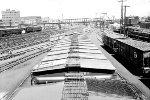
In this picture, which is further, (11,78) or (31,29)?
(31,29)

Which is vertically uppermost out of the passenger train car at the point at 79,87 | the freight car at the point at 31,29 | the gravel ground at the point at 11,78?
the freight car at the point at 31,29

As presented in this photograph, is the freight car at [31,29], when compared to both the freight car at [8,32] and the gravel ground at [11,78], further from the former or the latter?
the gravel ground at [11,78]

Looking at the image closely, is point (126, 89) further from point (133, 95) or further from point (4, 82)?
point (4, 82)

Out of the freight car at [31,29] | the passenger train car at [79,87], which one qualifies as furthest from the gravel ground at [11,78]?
the freight car at [31,29]

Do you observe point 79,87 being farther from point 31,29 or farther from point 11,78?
point 31,29

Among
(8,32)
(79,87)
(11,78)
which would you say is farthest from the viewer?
(8,32)

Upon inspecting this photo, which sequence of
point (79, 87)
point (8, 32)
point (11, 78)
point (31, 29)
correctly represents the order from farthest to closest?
point (31, 29) < point (8, 32) < point (11, 78) < point (79, 87)

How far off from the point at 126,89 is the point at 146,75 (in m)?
15.6

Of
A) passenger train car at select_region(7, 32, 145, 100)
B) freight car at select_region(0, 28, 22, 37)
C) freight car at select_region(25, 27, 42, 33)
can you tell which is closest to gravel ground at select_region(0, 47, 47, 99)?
passenger train car at select_region(7, 32, 145, 100)

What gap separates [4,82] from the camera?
25203mm

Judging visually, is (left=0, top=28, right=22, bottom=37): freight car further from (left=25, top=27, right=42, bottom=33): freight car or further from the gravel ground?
the gravel ground

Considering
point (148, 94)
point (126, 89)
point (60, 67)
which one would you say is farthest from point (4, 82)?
point (126, 89)

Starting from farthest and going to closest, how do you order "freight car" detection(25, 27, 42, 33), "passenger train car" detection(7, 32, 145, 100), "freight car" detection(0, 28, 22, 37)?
"freight car" detection(25, 27, 42, 33), "freight car" detection(0, 28, 22, 37), "passenger train car" detection(7, 32, 145, 100)

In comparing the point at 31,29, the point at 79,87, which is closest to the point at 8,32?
the point at 31,29
